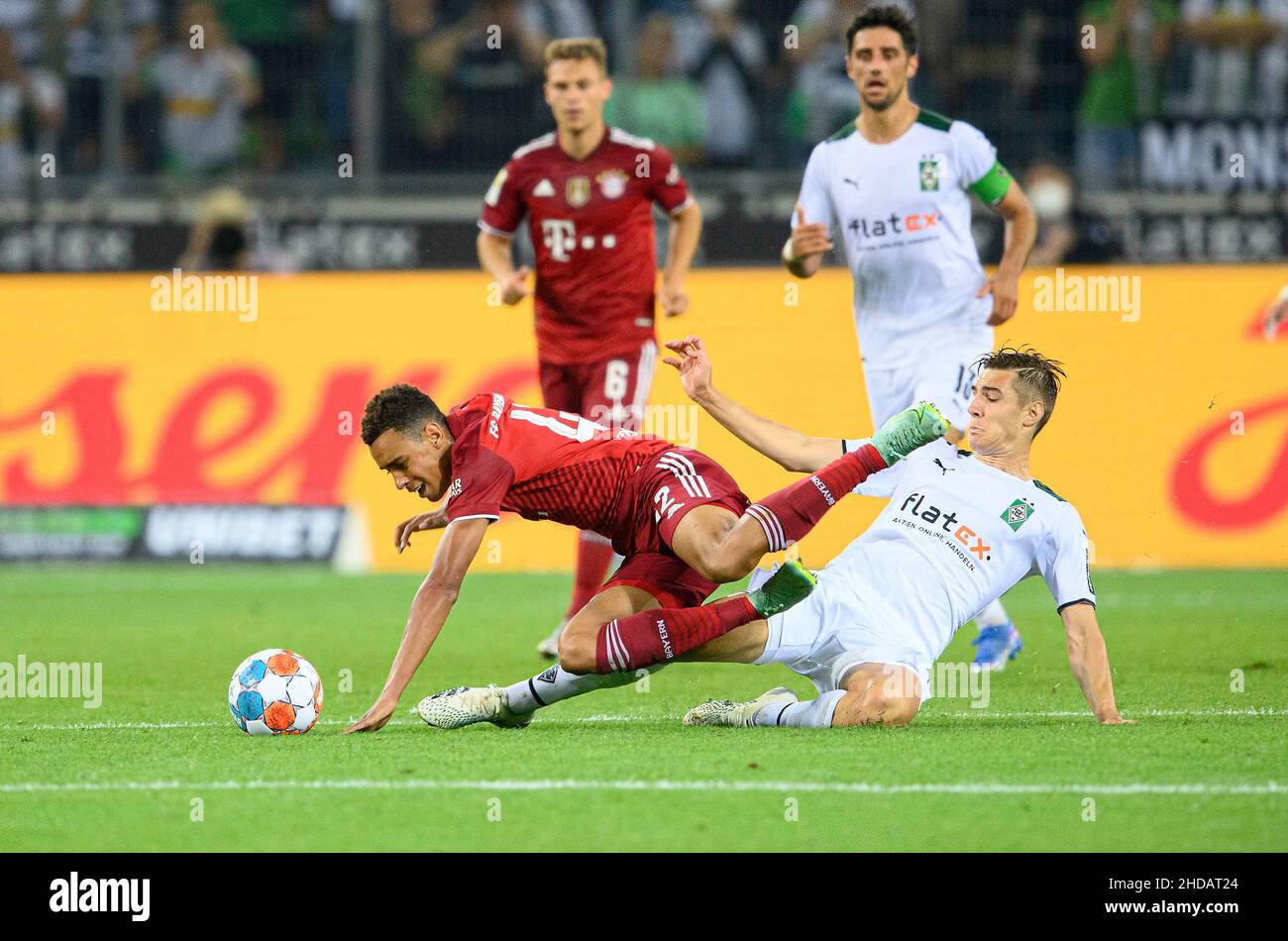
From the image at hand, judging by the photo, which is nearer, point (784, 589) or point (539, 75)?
point (784, 589)

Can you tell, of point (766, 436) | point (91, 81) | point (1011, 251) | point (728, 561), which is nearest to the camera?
point (728, 561)

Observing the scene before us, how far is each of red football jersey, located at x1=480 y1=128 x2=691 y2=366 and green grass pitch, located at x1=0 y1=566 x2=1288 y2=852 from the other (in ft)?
5.47

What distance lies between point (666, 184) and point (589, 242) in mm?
537

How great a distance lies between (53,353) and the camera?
1371 centimetres

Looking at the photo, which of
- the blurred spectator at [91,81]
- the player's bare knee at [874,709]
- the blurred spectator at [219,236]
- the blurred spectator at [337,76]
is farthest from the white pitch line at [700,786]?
the blurred spectator at [91,81]

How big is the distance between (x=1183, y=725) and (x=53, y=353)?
9596mm

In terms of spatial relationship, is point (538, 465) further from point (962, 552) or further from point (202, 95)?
point (202, 95)

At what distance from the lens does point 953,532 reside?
6766 mm

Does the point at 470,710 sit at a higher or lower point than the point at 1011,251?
lower

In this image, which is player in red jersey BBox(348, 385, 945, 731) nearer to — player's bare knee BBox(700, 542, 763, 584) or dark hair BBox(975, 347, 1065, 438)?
player's bare knee BBox(700, 542, 763, 584)

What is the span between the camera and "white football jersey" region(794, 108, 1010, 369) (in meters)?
8.67

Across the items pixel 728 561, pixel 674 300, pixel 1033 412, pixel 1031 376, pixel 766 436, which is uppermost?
→ pixel 674 300

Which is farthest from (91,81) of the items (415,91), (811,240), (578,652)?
(578,652)

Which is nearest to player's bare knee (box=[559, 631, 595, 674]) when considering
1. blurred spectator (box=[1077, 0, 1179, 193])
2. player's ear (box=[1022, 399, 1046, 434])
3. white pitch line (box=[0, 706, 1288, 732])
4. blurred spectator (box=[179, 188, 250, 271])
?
white pitch line (box=[0, 706, 1288, 732])
